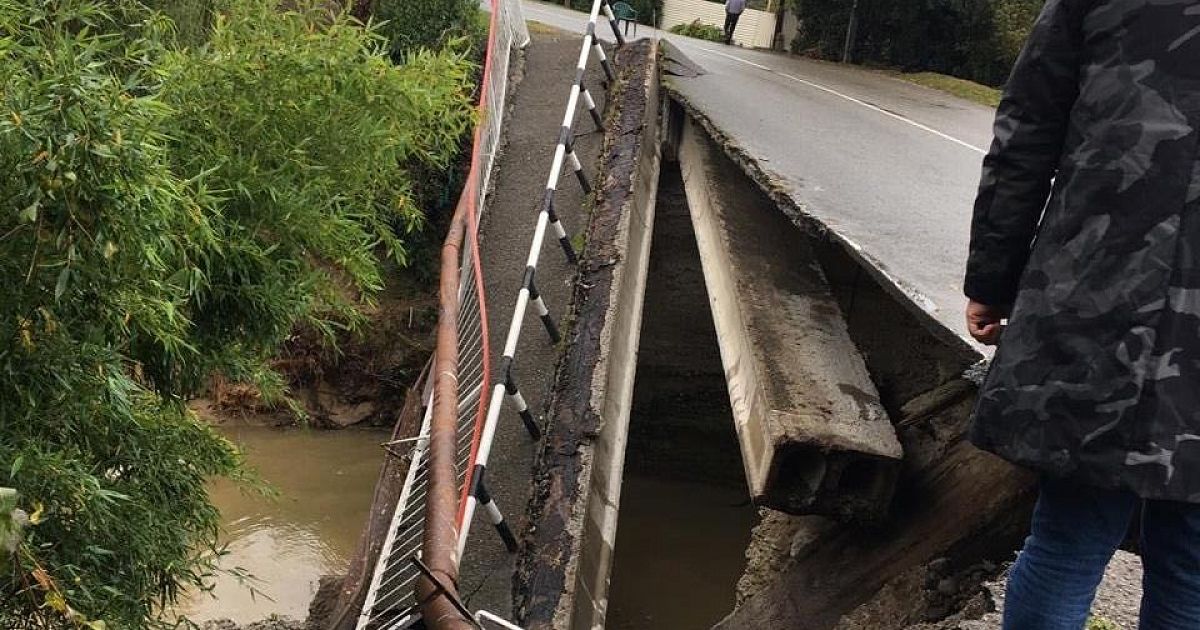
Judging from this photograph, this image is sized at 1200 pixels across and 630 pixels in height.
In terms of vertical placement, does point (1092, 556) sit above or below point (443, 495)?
above

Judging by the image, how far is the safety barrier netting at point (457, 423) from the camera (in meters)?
3.88

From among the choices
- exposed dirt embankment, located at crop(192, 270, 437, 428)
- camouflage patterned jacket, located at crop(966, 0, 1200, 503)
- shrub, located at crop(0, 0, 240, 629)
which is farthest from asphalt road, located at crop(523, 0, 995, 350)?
exposed dirt embankment, located at crop(192, 270, 437, 428)

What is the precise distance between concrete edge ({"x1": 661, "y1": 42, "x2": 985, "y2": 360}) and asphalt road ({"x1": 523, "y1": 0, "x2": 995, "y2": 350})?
13 millimetres

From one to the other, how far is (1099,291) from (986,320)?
41cm

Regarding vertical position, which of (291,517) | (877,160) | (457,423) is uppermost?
(877,160)

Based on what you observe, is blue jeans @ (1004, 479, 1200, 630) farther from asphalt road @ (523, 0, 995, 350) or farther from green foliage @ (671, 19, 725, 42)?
green foliage @ (671, 19, 725, 42)

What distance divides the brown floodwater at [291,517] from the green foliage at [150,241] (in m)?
4.01

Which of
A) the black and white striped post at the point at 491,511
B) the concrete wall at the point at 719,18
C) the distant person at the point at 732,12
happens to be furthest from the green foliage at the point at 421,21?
the concrete wall at the point at 719,18

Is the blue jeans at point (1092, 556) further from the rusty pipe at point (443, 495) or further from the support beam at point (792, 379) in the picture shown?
the support beam at point (792, 379)

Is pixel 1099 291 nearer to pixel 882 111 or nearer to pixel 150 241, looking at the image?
pixel 150 241

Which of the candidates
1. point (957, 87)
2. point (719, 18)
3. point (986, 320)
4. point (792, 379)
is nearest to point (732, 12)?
point (719, 18)

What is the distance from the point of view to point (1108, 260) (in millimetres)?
1963

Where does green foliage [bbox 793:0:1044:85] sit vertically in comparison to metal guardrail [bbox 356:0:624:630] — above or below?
above

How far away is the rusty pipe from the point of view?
Result: 2.32 metres
